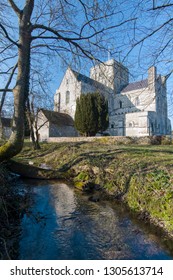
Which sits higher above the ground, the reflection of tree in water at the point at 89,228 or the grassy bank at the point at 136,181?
the grassy bank at the point at 136,181

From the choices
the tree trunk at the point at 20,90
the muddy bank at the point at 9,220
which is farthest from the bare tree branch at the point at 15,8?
the muddy bank at the point at 9,220

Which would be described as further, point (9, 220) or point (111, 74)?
point (111, 74)

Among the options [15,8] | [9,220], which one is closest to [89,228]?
[9,220]

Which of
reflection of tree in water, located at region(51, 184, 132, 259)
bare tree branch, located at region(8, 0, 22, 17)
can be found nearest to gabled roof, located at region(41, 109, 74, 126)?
bare tree branch, located at region(8, 0, 22, 17)

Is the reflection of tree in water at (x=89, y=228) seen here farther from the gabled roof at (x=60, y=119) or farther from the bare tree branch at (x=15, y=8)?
the gabled roof at (x=60, y=119)

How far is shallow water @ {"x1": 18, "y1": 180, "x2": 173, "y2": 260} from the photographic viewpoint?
10.8 feet

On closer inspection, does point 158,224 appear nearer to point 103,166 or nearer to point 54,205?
point 54,205

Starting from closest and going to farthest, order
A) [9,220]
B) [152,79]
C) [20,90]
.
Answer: [9,220] → [152,79] → [20,90]

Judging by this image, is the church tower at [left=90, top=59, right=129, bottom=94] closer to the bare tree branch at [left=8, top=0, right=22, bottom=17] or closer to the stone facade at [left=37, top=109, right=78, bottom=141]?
the bare tree branch at [left=8, top=0, right=22, bottom=17]

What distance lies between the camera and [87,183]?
24.5ft

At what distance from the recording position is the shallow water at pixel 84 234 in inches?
130

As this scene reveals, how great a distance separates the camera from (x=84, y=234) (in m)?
3.96

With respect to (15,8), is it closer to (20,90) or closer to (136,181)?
(20,90)
